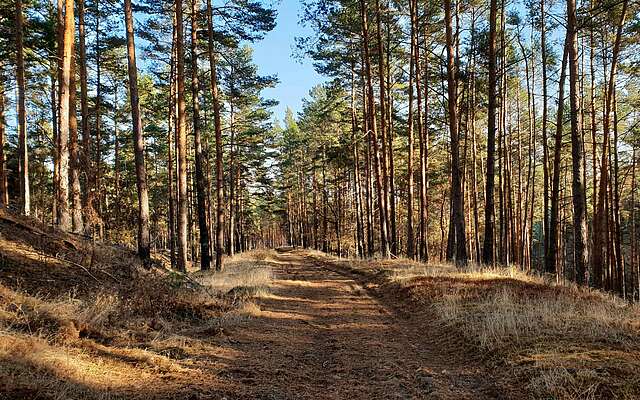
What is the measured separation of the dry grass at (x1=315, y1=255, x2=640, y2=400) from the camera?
4.18m

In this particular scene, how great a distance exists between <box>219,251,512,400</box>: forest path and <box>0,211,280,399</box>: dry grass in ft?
1.54

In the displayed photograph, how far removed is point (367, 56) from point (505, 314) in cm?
1540

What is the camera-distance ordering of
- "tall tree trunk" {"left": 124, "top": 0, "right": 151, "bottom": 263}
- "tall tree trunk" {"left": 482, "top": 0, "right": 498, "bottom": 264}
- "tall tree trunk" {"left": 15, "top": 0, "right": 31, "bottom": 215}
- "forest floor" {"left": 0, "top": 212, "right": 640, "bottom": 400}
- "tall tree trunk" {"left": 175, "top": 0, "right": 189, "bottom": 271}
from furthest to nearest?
"tall tree trunk" {"left": 15, "top": 0, "right": 31, "bottom": 215}, "tall tree trunk" {"left": 175, "top": 0, "right": 189, "bottom": 271}, "tall tree trunk" {"left": 482, "top": 0, "right": 498, "bottom": 264}, "tall tree trunk" {"left": 124, "top": 0, "right": 151, "bottom": 263}, "forest floor" {"left": 0, "top": 212, "right": 640, "bottom": 400}

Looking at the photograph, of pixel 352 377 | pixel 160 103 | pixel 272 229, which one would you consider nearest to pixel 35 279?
pixel 352 377

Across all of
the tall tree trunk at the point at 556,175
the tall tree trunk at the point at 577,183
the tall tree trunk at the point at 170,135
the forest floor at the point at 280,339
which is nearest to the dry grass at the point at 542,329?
the forest floor at the point at 280,339

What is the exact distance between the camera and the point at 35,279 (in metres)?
7.12

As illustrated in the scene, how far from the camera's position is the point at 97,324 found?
561 centimetres

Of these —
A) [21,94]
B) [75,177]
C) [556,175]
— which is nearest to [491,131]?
[556,175]

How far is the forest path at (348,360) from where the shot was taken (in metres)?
4.59

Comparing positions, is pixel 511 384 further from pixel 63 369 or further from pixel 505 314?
pixel 63 369

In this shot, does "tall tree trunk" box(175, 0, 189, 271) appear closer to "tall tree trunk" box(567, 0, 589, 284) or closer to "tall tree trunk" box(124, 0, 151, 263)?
"tall tree trunk" box(124, 0, 151, 263)

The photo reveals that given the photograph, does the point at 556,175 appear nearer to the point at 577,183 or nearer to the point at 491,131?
the point at 577,183

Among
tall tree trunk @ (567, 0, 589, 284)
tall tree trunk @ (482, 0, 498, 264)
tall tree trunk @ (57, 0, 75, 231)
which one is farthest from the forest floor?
tall tree trunk @ (567, 0, 589, 284)

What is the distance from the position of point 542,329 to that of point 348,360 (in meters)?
2.90
